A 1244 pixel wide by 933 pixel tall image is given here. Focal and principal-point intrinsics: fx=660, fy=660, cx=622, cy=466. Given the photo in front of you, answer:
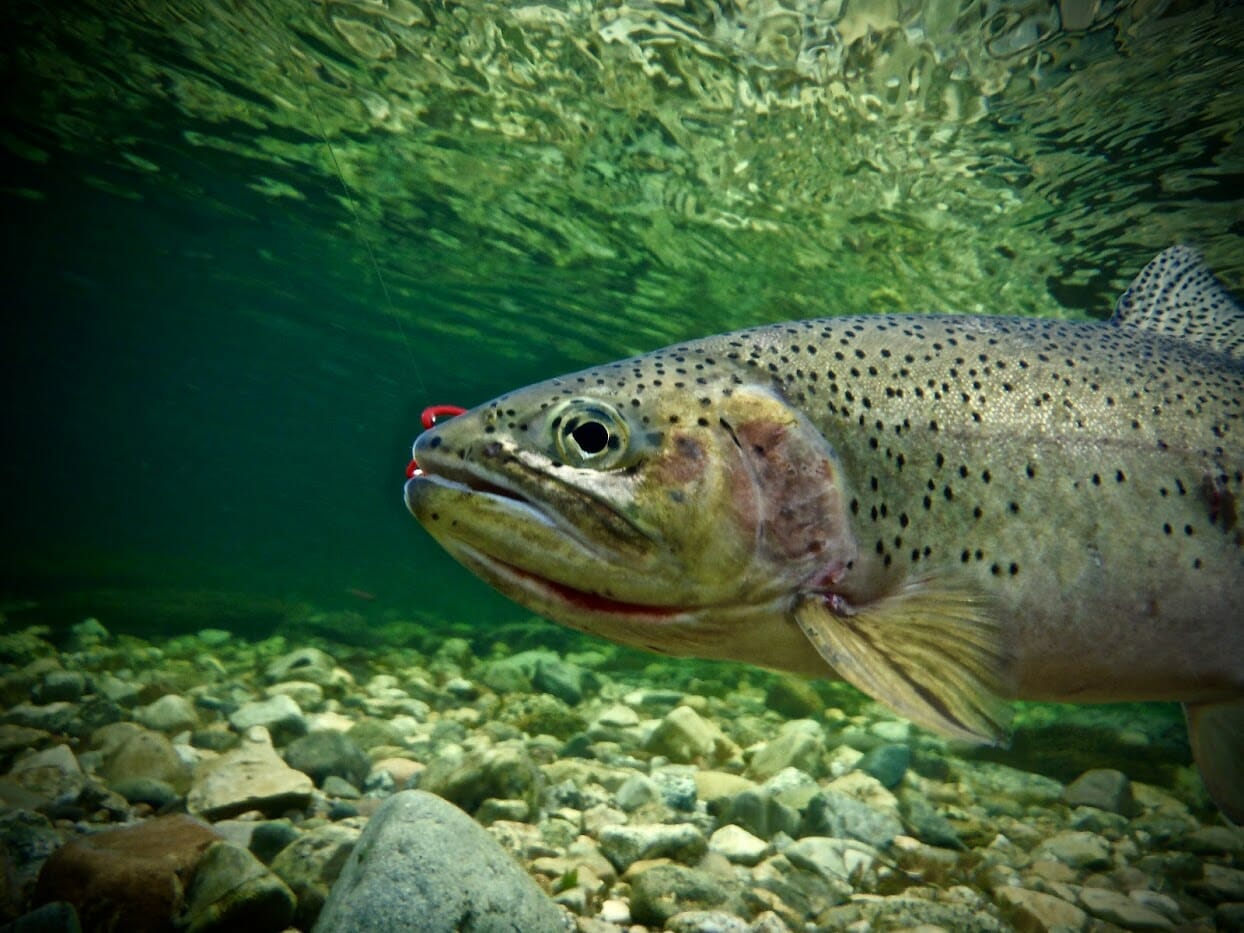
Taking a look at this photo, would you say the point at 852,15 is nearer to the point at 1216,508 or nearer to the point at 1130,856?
the point at 1216,508

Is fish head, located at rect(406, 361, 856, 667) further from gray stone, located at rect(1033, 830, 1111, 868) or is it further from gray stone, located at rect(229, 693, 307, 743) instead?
gray stone, located at rect(229, 693, 307, 743)

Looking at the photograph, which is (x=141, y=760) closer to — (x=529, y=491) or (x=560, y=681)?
(x=529, y=491)

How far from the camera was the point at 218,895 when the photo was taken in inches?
112

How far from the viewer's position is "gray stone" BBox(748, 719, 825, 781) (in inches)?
221

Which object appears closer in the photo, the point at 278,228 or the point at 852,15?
the point at 852,15

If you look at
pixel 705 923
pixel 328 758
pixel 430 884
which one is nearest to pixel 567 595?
pixel 430 884

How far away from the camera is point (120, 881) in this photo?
283 cm

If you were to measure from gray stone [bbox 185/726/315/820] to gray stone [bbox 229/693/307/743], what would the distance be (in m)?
1.41

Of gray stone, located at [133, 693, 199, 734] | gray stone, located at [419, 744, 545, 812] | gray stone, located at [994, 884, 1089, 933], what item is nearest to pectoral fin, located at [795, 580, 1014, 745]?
gray stone, located at [994, 884, 1089, 933]

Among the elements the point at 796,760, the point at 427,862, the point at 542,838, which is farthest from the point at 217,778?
the point at 796,760

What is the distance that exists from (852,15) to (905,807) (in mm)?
8066

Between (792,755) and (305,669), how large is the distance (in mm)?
6281

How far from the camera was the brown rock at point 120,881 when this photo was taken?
278 centimetres

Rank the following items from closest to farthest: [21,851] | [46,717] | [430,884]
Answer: [430,884] < [21,851] < [46,717]
